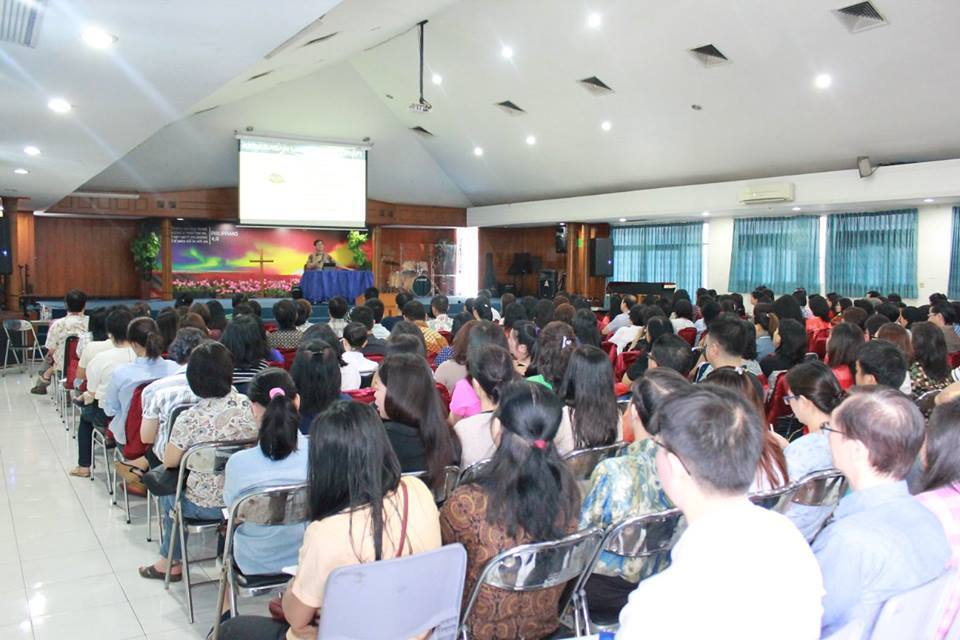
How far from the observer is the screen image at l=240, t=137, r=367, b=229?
14.3 m

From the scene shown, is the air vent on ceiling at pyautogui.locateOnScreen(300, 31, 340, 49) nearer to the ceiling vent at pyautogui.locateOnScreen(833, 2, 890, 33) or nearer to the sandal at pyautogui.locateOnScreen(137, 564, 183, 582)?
the ceiling vent at pyautogui.locateOnScreen(833, 2, 890, 33)

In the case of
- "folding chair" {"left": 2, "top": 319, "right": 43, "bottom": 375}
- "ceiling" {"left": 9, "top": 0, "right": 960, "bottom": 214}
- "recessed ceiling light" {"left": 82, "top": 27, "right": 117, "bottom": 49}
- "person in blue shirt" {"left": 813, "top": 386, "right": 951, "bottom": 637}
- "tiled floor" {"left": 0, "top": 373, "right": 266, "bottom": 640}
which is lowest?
"tiled floor" {"left": 0, "top": 373, "right": 266, "bottom": 640}

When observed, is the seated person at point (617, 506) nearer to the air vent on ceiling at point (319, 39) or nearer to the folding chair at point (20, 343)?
the air vent on ceiling at point (319, 39)

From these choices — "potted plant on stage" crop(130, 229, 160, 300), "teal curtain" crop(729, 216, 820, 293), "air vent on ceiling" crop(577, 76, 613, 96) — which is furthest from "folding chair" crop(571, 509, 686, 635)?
"potted plant on stage" crop(130, 229, 160, 300)

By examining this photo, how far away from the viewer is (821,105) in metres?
9.36

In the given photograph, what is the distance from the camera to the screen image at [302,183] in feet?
47.0

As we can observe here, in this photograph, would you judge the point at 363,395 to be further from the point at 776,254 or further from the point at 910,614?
the point at 776,254

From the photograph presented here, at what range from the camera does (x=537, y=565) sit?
6.89 feet

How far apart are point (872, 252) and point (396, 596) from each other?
12442mm

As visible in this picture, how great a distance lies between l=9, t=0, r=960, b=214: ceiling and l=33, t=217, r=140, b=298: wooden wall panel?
6.37 ft

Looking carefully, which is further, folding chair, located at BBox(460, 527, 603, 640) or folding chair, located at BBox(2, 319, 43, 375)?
folding chair, located at BBox(2, 319, 43, 375)

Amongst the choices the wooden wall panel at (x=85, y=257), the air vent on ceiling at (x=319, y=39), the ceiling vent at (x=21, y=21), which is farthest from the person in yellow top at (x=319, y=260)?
the ceiling vent at (x=21, y=21)

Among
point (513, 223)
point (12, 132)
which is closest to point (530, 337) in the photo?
point (12, 132)

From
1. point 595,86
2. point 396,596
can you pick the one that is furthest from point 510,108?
point 396,596
